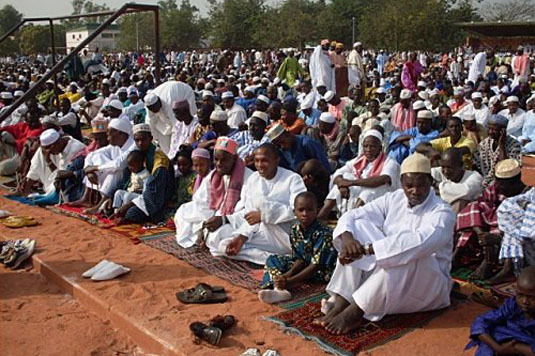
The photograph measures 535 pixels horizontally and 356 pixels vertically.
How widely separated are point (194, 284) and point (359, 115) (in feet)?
19.2

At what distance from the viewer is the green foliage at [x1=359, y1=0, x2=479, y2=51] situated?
35.7m

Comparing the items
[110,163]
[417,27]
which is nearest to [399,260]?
[110,163]

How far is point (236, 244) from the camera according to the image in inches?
214

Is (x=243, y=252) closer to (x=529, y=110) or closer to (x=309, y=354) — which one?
(x=309, y=354)

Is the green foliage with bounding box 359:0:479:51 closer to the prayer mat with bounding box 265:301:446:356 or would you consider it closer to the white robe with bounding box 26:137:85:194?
the white robe with bounding box 26:137:85:194

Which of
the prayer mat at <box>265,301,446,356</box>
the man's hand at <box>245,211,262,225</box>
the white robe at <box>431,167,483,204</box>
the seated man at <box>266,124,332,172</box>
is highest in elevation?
the seated man at <box>266,124,332,172</box>

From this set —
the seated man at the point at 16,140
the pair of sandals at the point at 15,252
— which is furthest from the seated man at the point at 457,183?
the seated man at the point at 16,140

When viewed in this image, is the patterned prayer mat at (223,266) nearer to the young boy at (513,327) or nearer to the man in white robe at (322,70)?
the young boy at (513,327)

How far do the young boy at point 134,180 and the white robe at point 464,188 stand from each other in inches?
131

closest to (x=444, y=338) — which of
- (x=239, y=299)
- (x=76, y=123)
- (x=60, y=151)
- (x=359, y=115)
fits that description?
(x=239, y=299)

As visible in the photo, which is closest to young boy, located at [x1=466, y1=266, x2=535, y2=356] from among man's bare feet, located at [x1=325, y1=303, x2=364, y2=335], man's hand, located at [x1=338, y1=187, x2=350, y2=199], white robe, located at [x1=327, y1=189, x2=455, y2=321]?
white robe, located at [x1=327, y1=189, x2=455, y2=321]

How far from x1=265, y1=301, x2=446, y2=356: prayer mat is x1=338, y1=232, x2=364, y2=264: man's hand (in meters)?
0.47

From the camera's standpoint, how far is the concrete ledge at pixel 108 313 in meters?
4.05

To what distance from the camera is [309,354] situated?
3.75 meters
